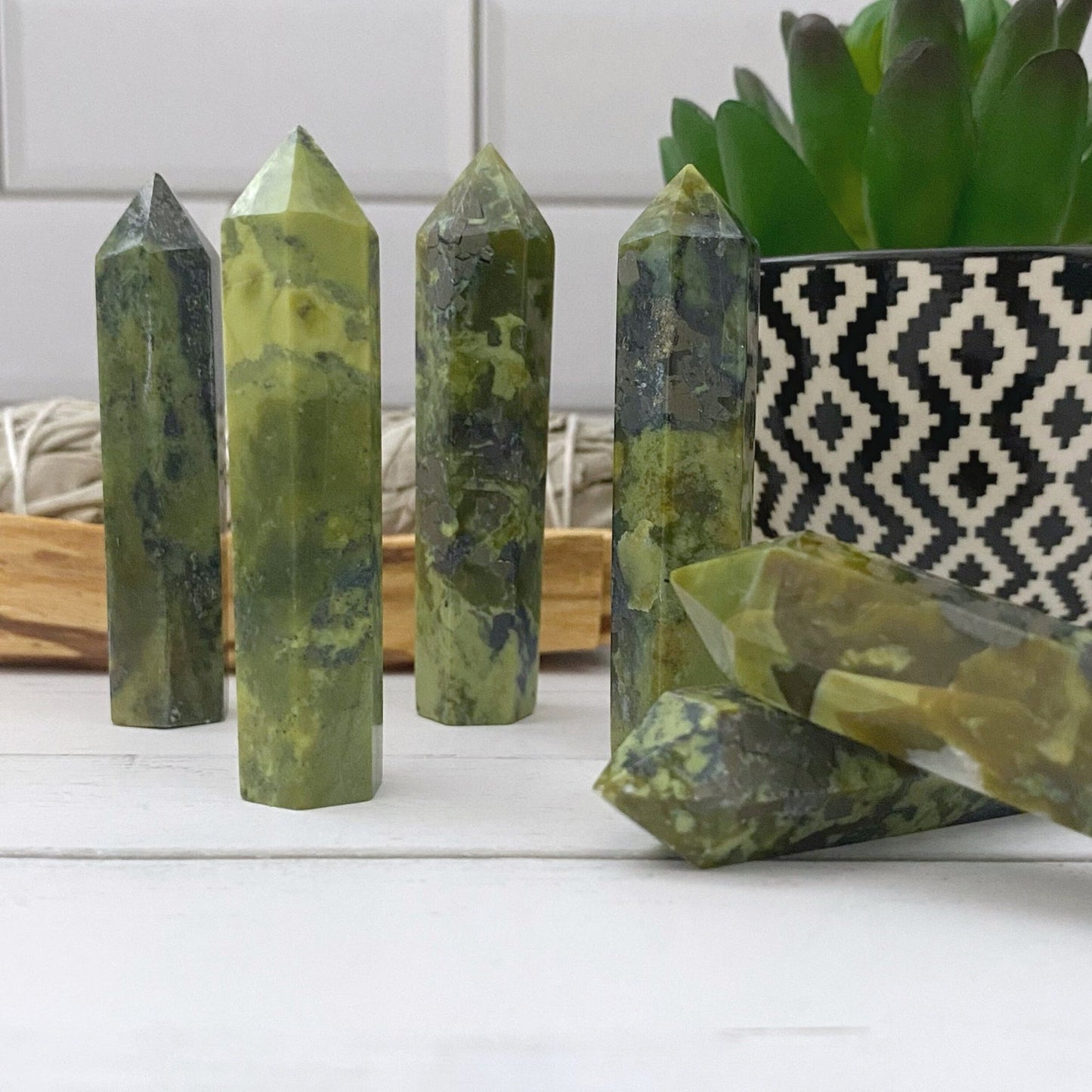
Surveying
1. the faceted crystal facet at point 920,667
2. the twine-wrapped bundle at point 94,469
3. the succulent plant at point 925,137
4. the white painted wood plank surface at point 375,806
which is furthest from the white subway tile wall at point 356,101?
the faceted crystal facet at point 920,667

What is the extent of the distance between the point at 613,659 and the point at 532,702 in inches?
4.0

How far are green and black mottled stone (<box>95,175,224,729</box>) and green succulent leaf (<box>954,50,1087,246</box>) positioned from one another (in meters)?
0.33

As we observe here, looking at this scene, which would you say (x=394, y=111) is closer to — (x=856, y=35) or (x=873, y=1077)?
(x=856, y=35)

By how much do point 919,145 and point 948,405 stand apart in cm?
11

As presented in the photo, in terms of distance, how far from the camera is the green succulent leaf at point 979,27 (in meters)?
0.49

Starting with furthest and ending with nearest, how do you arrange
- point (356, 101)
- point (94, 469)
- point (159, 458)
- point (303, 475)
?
point (356, 101) < point (94, 469) < point (159, 458) < point (303, 475)

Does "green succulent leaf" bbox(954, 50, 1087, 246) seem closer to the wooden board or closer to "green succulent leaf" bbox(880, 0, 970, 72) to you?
"green succulent leaf" bbox(880, 0, 970, 72)

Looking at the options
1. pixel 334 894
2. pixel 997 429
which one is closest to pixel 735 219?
pixel 997 429

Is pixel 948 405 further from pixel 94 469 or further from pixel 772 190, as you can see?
pixel 94 469

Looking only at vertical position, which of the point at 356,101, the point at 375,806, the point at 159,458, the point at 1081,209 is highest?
the point at 356,101

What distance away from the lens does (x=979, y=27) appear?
501 mm

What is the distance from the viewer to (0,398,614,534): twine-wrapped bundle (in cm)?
61

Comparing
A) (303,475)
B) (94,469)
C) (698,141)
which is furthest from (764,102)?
(94,469)

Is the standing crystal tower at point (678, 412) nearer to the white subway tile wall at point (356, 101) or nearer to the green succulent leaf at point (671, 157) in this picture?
the green succulent leaf at point (671, 157)
